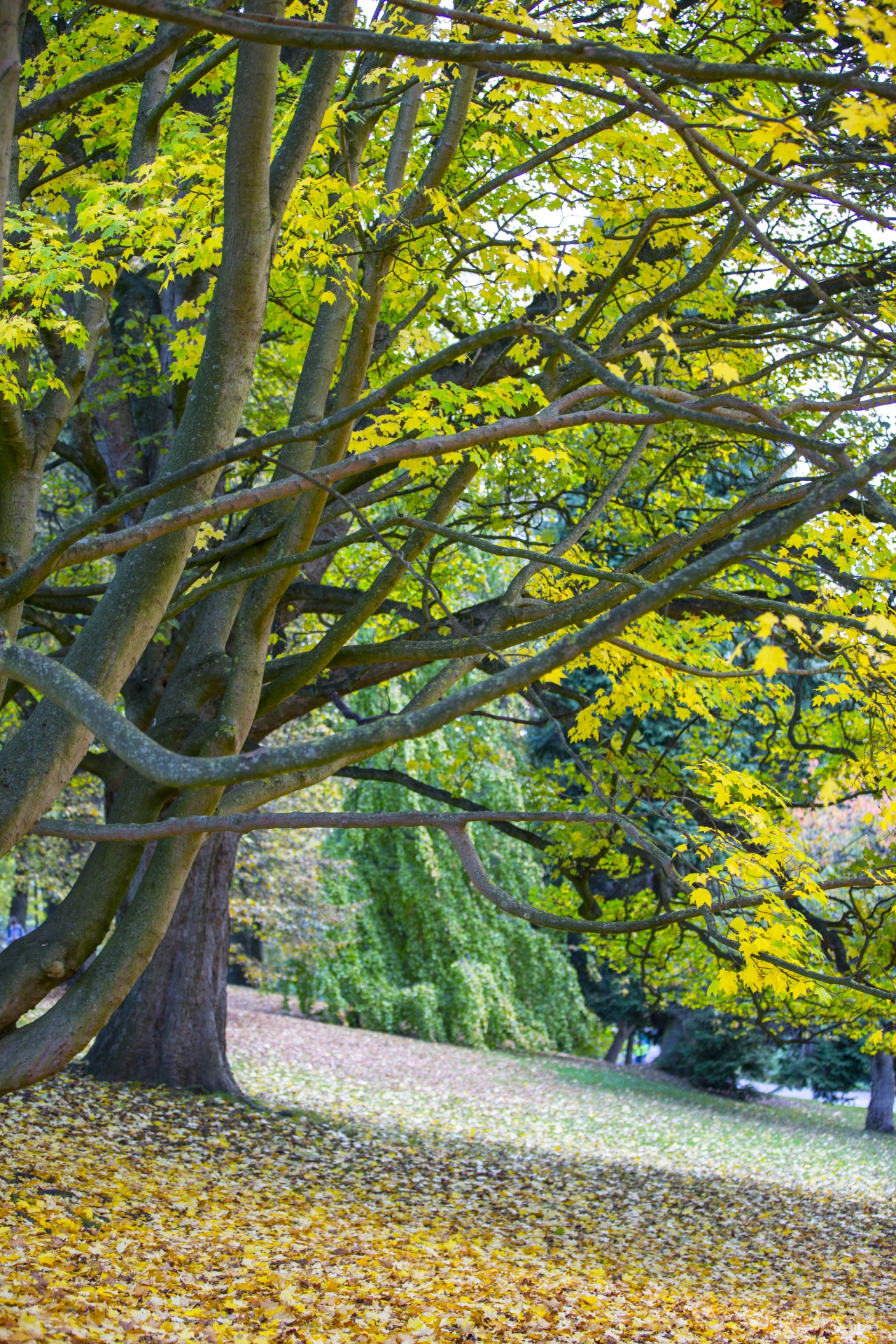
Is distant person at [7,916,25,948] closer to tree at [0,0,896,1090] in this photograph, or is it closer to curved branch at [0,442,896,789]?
tree at [0,0,896,1090]

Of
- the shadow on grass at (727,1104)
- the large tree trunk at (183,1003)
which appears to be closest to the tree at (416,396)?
the large tree trunk at (183,1003)

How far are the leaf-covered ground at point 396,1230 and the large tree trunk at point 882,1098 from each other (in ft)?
27.1

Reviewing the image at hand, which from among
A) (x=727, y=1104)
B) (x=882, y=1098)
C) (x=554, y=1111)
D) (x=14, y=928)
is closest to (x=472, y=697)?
(x=554, y=1111)

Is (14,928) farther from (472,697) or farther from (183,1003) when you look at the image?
(472,697)

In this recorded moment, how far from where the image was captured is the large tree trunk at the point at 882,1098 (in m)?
20.5

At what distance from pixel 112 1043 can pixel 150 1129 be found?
1.91 metres

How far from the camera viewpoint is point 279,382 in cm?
1163

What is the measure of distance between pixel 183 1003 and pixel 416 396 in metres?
6.51

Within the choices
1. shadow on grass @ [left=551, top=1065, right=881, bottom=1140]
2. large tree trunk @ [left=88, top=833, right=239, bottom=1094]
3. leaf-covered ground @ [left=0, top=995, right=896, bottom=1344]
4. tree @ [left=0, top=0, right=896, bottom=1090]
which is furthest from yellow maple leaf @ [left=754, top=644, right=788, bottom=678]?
shadow on grass @ [left=551, top=1065, right=881, bottom=1140]

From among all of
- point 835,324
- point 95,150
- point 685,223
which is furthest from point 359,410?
point 835,324

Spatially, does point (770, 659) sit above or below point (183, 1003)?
above

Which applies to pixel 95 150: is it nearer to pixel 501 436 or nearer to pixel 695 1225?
pixel 501 436

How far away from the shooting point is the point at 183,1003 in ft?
31.4

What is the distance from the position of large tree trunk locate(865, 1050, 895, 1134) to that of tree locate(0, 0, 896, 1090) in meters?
13.9
